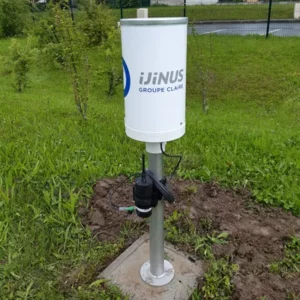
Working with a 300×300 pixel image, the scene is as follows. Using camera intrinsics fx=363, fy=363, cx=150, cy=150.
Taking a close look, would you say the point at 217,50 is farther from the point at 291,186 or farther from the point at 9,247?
the point at 9,247

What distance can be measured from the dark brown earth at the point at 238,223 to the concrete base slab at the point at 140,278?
0.18 metres

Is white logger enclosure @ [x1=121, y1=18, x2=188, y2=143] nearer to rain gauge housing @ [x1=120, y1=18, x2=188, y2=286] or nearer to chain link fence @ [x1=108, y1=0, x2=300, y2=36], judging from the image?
rain gauge housing @ [x1=120, y1=18, x2=188, y2=286]

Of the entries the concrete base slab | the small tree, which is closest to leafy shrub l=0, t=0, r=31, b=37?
the small tree

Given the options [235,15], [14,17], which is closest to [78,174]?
[14,17]

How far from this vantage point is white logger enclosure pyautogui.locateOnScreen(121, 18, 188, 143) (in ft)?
4.55

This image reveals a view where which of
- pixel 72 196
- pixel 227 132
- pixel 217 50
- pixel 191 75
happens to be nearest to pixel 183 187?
pixel 72 196

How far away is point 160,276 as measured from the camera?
1896 millimetres

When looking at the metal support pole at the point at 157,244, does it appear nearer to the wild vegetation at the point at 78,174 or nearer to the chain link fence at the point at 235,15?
the wild vegetation at the point at 78,174

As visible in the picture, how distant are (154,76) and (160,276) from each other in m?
1.06

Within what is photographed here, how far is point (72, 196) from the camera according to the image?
93.8 inches

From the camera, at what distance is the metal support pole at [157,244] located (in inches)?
66.0

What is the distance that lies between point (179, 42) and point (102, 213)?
134cm

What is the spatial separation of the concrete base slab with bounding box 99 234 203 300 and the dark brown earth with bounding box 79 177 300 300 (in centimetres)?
18

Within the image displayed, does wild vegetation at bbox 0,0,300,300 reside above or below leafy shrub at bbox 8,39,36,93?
below
